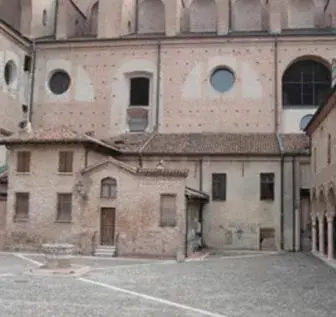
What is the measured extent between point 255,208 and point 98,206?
8.98 metres

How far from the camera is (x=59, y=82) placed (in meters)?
36.3

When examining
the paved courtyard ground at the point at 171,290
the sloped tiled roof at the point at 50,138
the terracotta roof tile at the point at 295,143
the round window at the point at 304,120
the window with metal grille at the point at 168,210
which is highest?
the round window at the point at 304,120

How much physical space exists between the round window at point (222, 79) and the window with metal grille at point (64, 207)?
1276 centimetres

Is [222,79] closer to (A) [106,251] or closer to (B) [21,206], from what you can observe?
(A) [106,251]

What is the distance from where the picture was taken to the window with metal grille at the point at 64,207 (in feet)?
88.2

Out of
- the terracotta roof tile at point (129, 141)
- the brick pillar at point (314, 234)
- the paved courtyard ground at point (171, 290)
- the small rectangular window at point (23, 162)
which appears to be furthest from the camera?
the terracotta roof tile at point (129, 141)

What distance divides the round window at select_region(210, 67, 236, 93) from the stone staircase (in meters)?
13.4

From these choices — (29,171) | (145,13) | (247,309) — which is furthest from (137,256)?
(145,13)

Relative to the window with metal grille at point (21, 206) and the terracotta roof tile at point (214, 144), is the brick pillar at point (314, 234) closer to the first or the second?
the terracotta roof tile at point (214, 144)

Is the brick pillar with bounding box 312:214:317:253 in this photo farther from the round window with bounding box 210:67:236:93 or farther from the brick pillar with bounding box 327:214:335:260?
the round window with bounding box 210:67:236:93

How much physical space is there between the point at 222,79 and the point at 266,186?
8.11 meters

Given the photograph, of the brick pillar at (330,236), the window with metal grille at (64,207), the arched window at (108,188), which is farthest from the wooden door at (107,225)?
the brick pillar at (330,236)

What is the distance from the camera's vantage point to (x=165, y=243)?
25.5m

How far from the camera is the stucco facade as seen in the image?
30406 mm
